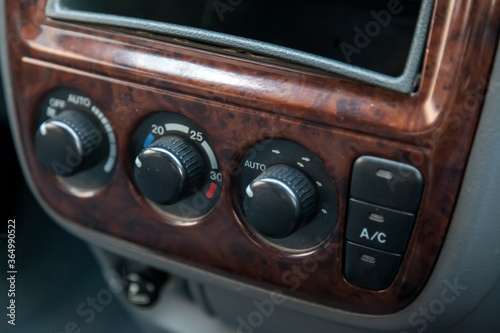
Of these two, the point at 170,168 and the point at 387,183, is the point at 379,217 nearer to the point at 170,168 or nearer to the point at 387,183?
the point at 387,183

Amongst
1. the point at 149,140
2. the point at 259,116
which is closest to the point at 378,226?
the point at 259,116

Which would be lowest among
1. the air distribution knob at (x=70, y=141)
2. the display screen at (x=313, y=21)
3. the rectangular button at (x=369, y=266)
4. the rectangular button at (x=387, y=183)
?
the rectangular button at (x=369, y=266)

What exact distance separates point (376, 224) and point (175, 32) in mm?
270

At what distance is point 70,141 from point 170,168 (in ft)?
0.42

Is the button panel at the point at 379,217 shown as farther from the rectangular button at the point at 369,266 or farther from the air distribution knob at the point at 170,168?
the air distribution knob at the point at 170,168

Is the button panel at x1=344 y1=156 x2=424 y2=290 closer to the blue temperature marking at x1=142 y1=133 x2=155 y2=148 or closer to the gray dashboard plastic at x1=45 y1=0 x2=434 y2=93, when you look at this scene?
the gray dashboard plastic at x1=45 y1=0 x2=434 y2=93

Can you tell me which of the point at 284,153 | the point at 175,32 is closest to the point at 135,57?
the point at 175,32

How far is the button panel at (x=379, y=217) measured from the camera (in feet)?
1.85

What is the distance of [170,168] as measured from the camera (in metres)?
0.64

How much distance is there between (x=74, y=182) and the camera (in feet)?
2.56

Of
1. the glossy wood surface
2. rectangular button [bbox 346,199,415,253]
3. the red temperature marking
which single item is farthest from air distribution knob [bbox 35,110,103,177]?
rectangular button [bbox 346,199,415,253]

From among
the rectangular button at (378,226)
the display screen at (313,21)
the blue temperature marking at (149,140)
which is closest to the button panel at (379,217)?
the rectangular button at (378,226)

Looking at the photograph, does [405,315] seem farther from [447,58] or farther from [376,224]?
[447,58]

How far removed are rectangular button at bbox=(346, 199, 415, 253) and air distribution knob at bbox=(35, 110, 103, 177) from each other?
30 centimetres
